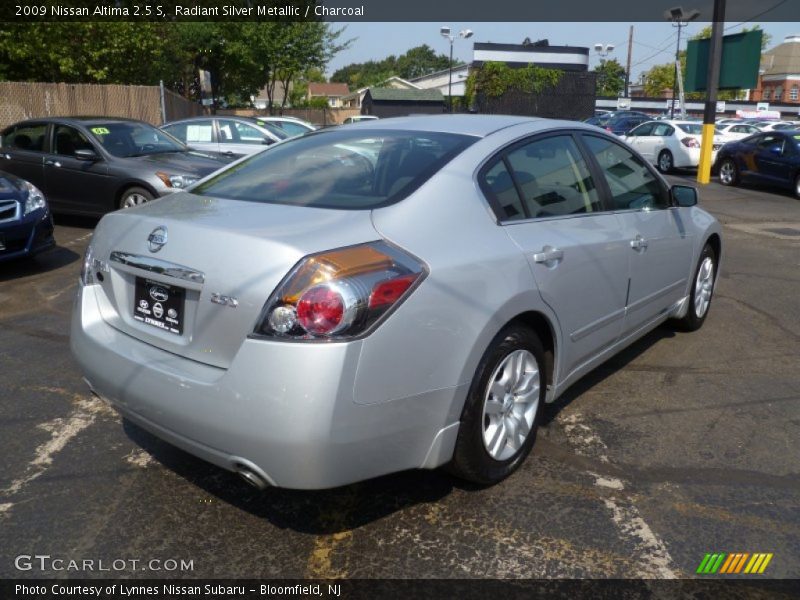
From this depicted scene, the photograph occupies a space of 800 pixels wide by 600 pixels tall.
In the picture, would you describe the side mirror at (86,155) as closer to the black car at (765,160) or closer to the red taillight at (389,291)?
the red taillight at (389,291)

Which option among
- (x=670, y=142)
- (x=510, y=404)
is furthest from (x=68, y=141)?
(x=670, y=142)

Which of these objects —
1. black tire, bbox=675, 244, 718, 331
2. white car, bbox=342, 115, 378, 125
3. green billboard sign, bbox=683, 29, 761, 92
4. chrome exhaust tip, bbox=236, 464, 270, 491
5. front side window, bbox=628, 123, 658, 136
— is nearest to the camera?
chrome exhaust tip, bbox=236, 464, 270, 491

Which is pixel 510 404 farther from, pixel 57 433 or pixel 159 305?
pixel 57 433

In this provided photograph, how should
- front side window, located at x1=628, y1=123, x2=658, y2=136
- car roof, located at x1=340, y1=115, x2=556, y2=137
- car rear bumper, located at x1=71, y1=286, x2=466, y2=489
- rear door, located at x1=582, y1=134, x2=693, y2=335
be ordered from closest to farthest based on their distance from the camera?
car rear bumper, located at x1=71, y1=286, x2=466, y2=489 → car roof, located at x1=340, y1=115, x2=556, y2=137 → rear door, located at x1=582, y1=134, x2=693, y2=335 → front side window, located at x1=628, y1=123, x2=658, y2=136

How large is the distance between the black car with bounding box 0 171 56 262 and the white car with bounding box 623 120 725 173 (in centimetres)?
1605

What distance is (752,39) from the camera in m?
18.0

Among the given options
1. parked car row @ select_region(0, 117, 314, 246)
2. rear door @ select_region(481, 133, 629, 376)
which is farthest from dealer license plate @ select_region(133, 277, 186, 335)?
parked car row @ select_region(0, 117, 314, 246)

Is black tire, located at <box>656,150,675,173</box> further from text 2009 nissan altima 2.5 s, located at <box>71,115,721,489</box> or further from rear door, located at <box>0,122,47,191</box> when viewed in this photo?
text 2009 nissan altima 2.5 s, located at <box>71,115,721,489</box>

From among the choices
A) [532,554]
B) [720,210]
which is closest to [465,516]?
[532,554]

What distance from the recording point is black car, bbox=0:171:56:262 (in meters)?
7.00

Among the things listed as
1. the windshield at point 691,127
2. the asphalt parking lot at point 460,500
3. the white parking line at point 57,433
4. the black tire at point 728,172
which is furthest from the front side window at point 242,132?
the windshield at point 691,127

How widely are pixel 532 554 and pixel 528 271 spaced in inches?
45.1

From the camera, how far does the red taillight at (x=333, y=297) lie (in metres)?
2.45

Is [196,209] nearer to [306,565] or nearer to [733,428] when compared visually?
[306,565]
